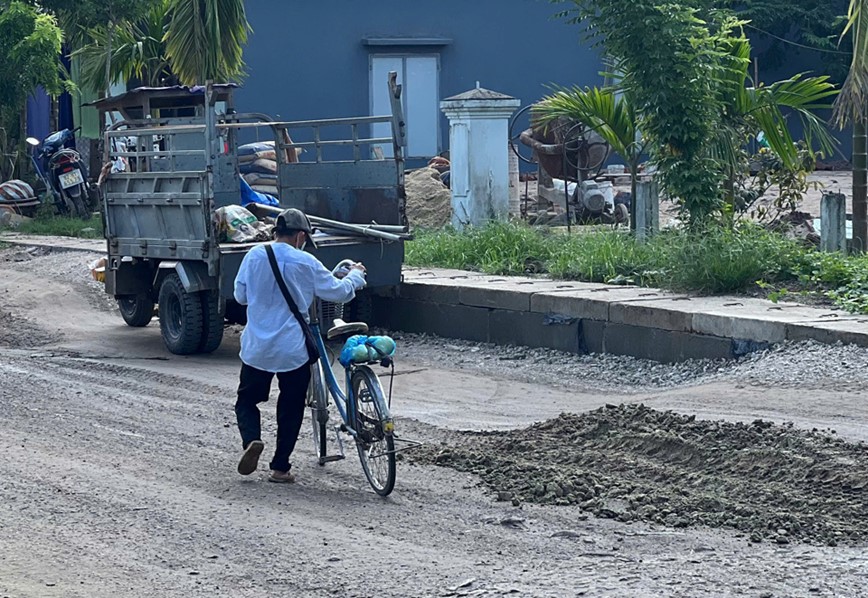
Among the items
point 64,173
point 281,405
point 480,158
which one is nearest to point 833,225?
point 480,158

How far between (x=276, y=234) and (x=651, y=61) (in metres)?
6.64

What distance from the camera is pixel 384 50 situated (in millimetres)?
29266

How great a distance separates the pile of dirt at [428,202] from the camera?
19.2 meters

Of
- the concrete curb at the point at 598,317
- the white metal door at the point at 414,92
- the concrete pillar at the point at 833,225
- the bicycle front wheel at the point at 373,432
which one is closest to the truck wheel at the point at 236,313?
the concrete curb at the point at 598,317

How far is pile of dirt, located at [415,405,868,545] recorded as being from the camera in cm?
583

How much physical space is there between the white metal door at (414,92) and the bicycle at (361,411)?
74.2ft

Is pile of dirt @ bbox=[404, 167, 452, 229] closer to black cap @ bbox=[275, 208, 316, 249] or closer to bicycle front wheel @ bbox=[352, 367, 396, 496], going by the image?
black cap @ bbox=[275, 208, 316, 249]

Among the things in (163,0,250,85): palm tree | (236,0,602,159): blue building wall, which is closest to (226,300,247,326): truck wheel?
(163,0,250,85): palm tree

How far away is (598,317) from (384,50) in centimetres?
1951

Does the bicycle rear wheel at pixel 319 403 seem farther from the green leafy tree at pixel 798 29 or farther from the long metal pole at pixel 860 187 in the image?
the green leafy tree at pixel 798 29

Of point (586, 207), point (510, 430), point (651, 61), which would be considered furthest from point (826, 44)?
point (510, 430)

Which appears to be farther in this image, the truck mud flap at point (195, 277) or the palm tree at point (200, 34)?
the palm tree at point (200, 34)

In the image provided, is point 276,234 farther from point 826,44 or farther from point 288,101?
point 826,44

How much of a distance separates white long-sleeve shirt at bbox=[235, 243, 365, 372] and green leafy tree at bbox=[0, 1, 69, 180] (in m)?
17.3
